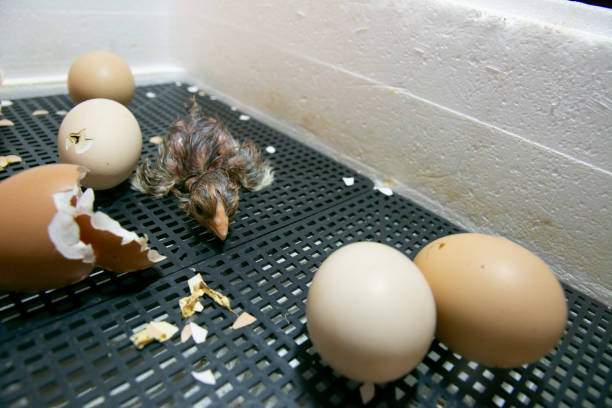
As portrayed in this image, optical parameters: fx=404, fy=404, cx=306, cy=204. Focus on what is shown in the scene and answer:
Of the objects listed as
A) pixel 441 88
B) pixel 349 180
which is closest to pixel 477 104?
pixel 441 88

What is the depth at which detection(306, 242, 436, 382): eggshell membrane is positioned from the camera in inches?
27.6

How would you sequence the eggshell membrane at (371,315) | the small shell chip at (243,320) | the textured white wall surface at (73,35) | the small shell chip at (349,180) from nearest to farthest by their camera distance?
the eggshell membrane at (371,315) < the small shell chip at (243,320) < the small shell chip at (349,180) < the textured white wall surface at (73,35)

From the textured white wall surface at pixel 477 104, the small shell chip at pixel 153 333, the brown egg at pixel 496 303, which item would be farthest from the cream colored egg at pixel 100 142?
the brown egg at pixel 496 303

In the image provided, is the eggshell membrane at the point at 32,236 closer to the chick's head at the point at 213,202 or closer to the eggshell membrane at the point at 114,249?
the eggshell membrane at the point at 114,249

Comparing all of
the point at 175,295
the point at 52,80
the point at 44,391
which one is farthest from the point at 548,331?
the point at 52,80

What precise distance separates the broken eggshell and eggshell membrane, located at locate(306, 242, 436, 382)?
48 cm

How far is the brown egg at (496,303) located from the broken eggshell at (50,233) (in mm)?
699

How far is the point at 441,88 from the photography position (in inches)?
52.7

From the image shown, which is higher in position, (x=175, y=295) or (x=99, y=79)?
(x=99, y=79)

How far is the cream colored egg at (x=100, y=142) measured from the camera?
1147 mm

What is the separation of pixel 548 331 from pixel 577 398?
23cm

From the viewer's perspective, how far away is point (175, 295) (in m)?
1.01

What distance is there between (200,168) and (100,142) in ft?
1.10

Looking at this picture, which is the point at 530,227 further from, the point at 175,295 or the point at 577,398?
the point at 175,295
